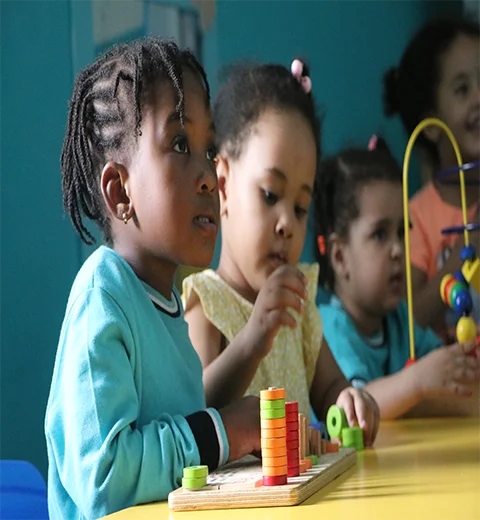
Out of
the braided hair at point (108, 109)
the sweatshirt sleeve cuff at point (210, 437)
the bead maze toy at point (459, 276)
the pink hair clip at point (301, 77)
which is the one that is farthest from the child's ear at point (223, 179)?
the sweatshirt sleeve cuff at point (210, 437)

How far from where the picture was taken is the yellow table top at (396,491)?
657mm

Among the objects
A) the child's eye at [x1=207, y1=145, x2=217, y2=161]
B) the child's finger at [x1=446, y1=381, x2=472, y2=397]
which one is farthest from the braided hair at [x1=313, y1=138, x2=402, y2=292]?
the child's eye at [x1=207, y1=145, x2=217, y2=161]

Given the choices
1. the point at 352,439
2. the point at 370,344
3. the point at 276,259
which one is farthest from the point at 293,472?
the point at 370,344

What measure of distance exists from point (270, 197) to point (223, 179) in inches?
4.3

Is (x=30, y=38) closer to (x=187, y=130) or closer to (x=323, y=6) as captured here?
(x=187, y=130)

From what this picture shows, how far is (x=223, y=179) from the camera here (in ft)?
4.92

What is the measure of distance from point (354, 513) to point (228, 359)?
0.48 metres

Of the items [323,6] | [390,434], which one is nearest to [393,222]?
→ [323,6]

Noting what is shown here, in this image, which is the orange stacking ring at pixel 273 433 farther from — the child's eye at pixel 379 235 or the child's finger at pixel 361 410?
the child's eye at pixel 379 235

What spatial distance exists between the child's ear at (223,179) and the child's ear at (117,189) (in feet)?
1.76

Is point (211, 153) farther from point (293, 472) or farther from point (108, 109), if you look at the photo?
point (293, 472)

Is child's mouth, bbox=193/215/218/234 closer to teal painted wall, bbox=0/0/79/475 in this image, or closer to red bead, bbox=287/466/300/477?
red bead, bbox=287/466/300/477

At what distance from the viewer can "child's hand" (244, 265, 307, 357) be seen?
43.4 inches

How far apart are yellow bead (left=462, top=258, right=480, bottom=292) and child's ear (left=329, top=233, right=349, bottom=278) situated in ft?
0.84
